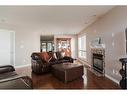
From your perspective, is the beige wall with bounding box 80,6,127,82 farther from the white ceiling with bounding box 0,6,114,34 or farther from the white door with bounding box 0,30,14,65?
the white door with bounding box 0,30,14,65

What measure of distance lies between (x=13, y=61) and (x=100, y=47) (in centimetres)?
435

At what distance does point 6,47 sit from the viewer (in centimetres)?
589

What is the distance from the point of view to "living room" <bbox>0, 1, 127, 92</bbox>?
355cm

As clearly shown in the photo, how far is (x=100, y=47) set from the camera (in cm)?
497

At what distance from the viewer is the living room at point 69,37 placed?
355 cm

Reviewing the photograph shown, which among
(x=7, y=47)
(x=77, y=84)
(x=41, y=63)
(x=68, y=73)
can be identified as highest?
(x=7, y=47)

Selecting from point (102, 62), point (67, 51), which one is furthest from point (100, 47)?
point (67, 51)

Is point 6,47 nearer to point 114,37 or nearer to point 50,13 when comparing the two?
point 50,13

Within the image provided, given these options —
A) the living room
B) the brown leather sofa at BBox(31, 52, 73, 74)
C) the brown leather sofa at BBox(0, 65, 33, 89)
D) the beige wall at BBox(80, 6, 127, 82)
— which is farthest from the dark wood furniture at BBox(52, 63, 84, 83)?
the brown leather sofa at BBox(0, 65, 33, 89)

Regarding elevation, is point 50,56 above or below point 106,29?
below

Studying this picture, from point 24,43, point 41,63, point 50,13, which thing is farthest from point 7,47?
point 50,13

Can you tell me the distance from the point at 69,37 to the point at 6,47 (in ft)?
18.3
